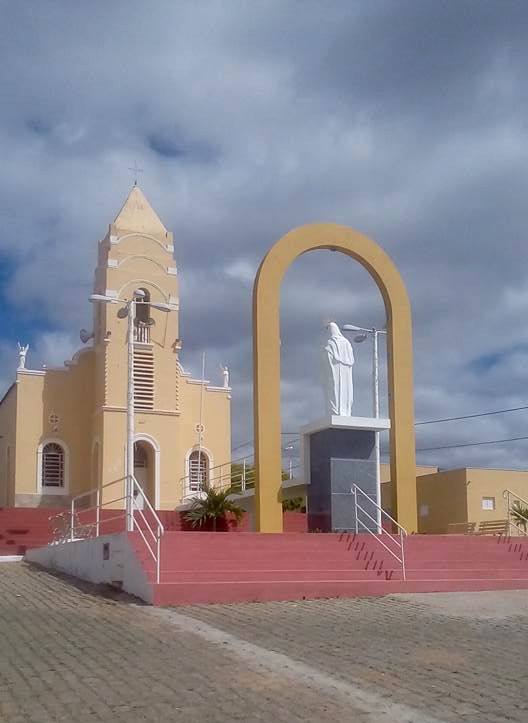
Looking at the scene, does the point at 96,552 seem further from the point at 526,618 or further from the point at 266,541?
the point at 526,618

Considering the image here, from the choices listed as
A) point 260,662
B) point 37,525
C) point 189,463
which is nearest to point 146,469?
point 189,463

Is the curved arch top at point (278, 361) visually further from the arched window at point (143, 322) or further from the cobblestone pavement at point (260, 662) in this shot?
the arched window at point (143, 322)

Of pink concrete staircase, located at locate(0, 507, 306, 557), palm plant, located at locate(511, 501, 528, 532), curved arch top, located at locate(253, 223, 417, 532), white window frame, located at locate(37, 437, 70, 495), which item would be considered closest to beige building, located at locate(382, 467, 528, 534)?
palm plant, located at locate(511, 501, 528, 532)

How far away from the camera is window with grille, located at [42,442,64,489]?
29078 millimetres

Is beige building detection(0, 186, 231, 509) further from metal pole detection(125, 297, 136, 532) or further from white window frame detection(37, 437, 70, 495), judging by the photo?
metal pole detection(125, 297, 136, 532)

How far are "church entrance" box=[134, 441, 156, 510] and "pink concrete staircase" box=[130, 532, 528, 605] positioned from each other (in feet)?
42.3

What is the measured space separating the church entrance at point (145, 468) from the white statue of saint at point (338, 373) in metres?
9.79

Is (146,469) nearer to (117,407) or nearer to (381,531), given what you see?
(117,407)

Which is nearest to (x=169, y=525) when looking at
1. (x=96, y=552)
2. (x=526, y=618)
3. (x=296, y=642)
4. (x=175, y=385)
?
(x=175, y=385)

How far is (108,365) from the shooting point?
2900 centimetres

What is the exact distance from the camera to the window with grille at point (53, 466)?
95.4 ft

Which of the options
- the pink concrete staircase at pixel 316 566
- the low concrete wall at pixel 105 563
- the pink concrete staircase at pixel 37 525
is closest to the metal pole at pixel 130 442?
the low concrete wall at pixel 105 563

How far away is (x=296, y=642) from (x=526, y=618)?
15.1 feet

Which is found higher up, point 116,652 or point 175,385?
point 175,385
